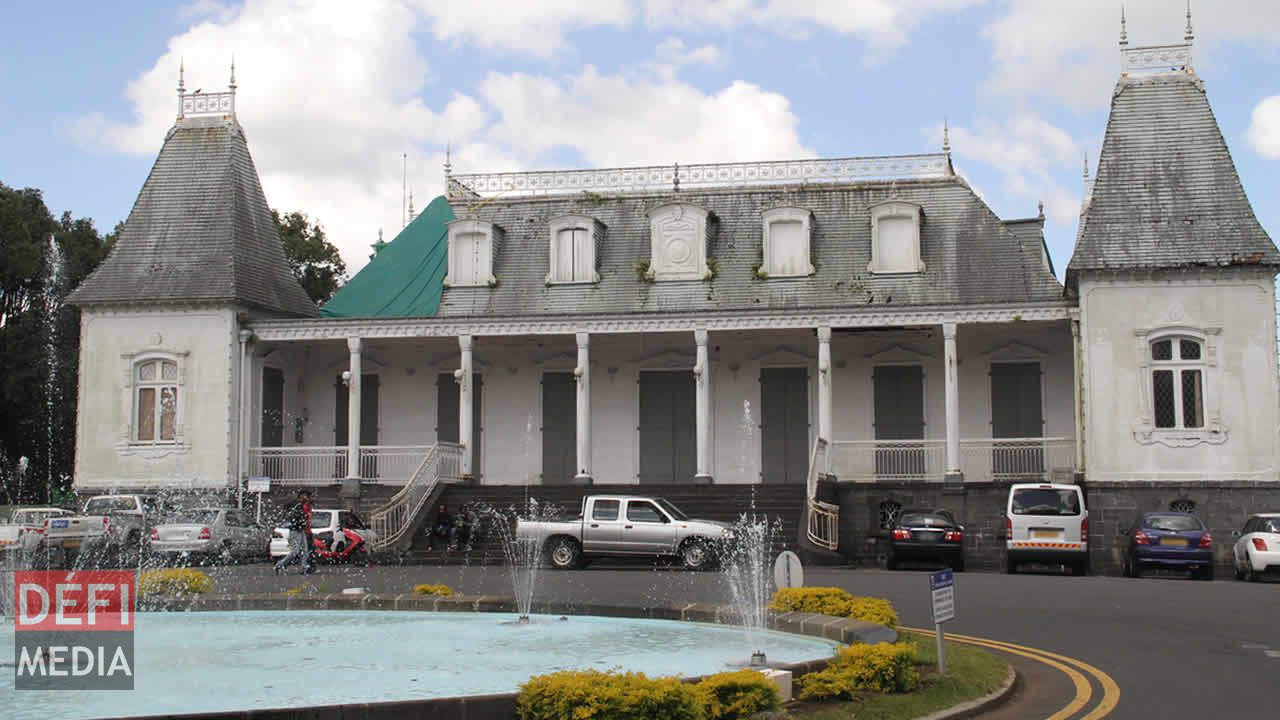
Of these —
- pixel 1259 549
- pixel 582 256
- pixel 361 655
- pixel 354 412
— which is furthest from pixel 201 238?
pixel 1259 549

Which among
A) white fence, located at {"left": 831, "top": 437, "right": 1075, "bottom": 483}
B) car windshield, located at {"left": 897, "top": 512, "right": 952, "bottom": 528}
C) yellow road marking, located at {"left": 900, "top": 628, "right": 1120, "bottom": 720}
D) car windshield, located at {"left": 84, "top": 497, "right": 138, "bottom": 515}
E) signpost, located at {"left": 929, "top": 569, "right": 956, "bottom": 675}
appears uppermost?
white fence, located at {"left": 831, "top": 437, "right": 1075, "bottom": 483}

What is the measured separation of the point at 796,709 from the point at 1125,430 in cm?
2053

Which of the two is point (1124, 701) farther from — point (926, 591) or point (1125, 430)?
point (1125, 430)

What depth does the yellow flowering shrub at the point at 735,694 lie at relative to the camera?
9289 millimetres

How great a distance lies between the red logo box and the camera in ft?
49.6

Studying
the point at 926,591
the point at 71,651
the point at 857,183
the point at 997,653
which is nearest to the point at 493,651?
the point at 71,651

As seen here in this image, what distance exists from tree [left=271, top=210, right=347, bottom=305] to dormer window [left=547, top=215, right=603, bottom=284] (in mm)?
19619

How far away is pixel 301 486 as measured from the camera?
1298 inches

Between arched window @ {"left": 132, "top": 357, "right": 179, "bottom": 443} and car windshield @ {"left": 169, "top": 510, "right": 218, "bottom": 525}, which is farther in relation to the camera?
arched window @ {"left": 132, "top": 357, "right": 179, "bottom": 443}

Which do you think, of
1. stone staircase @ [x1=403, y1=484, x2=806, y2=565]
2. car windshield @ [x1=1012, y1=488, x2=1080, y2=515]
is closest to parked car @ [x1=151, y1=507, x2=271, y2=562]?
stone staircase @ [x1=403, y1=484, x2=806, y2=565]

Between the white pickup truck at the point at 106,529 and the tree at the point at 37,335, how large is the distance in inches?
772

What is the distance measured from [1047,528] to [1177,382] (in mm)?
5699

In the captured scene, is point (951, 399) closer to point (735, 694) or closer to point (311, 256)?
point (735, 694)

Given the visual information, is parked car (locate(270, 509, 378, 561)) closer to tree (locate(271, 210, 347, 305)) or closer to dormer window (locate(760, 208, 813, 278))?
dormer window (locate(760, 208, 813, 278))
